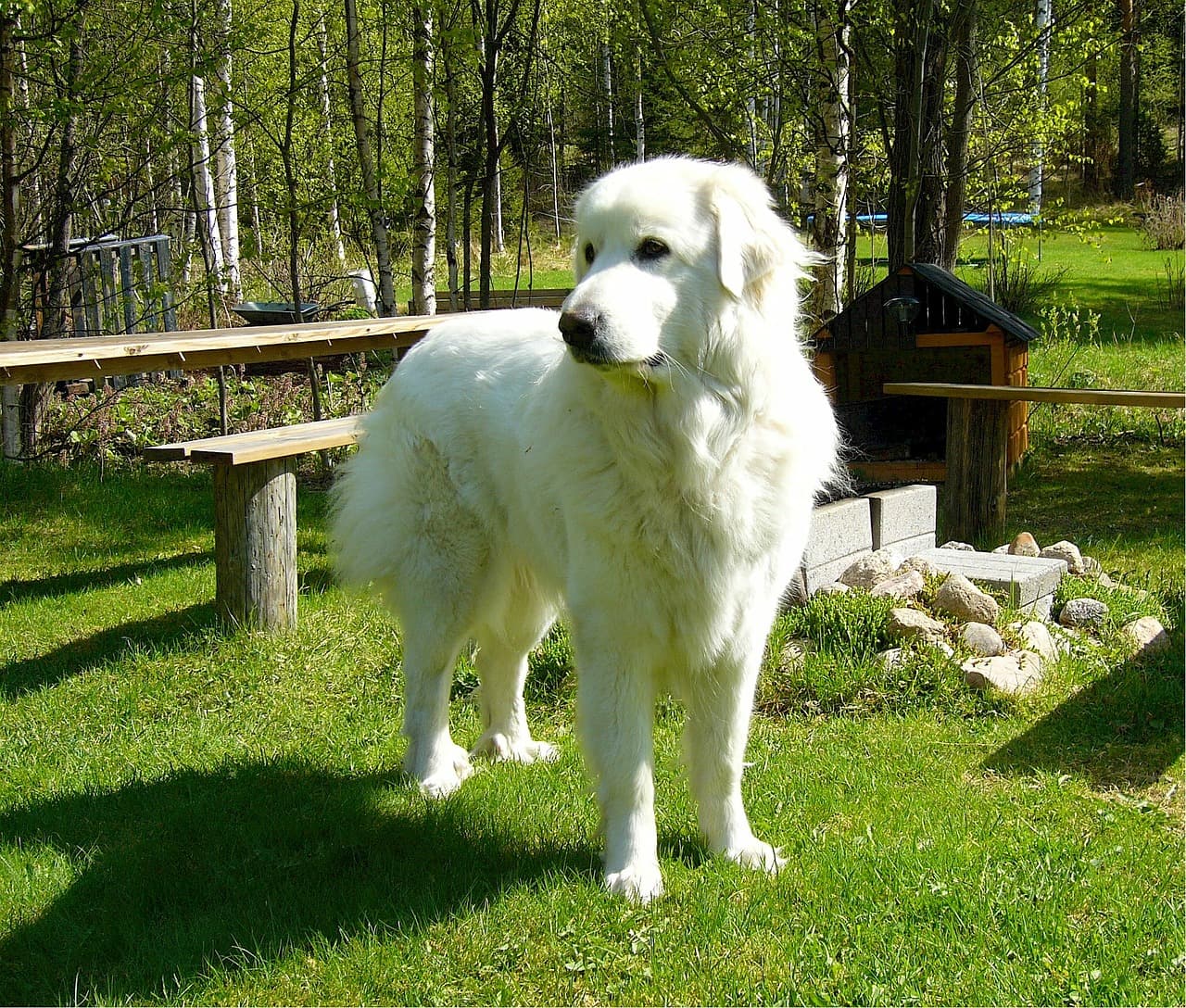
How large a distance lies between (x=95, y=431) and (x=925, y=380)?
6.03m

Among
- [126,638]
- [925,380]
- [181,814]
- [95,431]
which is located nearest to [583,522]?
[181,814]

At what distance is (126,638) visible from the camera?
15.7 ft

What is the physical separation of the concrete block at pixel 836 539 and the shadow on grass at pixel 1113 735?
3.71 ft

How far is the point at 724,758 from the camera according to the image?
286 cm

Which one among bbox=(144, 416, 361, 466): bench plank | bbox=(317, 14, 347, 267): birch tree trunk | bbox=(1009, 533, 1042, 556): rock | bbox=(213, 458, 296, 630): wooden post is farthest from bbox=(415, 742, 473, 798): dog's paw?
bbox=(317, 14, 347, 267): birch tree trunk

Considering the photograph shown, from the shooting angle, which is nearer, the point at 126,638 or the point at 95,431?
the point at 126,638

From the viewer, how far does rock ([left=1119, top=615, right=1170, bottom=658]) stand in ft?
14.0

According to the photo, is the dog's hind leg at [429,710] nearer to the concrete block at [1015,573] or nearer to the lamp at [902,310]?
the concrete block at [1015,573]

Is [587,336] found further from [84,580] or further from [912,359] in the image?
[912,359]

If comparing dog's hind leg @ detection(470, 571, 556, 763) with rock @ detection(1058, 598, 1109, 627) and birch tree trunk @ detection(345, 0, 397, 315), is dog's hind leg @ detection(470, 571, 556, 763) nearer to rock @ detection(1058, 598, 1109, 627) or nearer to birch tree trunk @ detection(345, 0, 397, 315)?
rock @ detection(1058, 598, 1109, 627)

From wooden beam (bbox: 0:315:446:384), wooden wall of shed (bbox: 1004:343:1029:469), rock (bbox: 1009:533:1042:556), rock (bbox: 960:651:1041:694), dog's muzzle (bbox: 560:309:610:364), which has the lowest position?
rock (bbox: 960:651:1041:694)

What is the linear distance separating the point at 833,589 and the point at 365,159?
5122mm

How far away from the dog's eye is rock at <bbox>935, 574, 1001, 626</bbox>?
255 centimetres

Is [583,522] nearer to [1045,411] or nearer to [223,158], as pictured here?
[1045,411]
